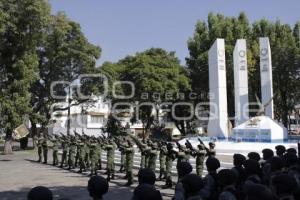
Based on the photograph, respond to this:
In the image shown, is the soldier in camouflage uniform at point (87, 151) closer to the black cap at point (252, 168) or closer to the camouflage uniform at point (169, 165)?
the camouflage uniform at point (169, 165)

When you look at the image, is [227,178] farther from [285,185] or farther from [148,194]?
[148,194]

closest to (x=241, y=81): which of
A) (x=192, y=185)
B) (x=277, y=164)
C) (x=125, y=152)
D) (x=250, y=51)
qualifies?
(x=250, y=51)

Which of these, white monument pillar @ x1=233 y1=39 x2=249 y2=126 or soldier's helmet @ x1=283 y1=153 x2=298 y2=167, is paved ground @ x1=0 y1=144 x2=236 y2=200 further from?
white monument pillar @ x1=233 y1=39 x2=249 y2=126

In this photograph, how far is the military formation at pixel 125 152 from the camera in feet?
42.6

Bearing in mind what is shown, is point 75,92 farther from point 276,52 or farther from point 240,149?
point 276,52

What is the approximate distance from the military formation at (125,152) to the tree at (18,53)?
235 inches

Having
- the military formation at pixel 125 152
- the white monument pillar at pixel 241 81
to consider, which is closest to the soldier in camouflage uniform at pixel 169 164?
the military formation at pixel 125 152

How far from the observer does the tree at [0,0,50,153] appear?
27281 millimetres

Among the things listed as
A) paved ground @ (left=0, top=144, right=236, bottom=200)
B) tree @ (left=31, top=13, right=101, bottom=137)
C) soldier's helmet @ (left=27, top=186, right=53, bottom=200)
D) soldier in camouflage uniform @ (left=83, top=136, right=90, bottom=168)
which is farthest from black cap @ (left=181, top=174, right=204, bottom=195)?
tree @ (left=31, top=13, right=101, bottom=137)

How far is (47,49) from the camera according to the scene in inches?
1296

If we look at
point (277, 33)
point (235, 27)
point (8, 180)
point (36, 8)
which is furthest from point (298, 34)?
point (8, 180)

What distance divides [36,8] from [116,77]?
1385cm

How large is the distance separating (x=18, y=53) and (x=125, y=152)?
1639 cm

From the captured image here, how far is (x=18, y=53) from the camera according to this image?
2873 centimetres
